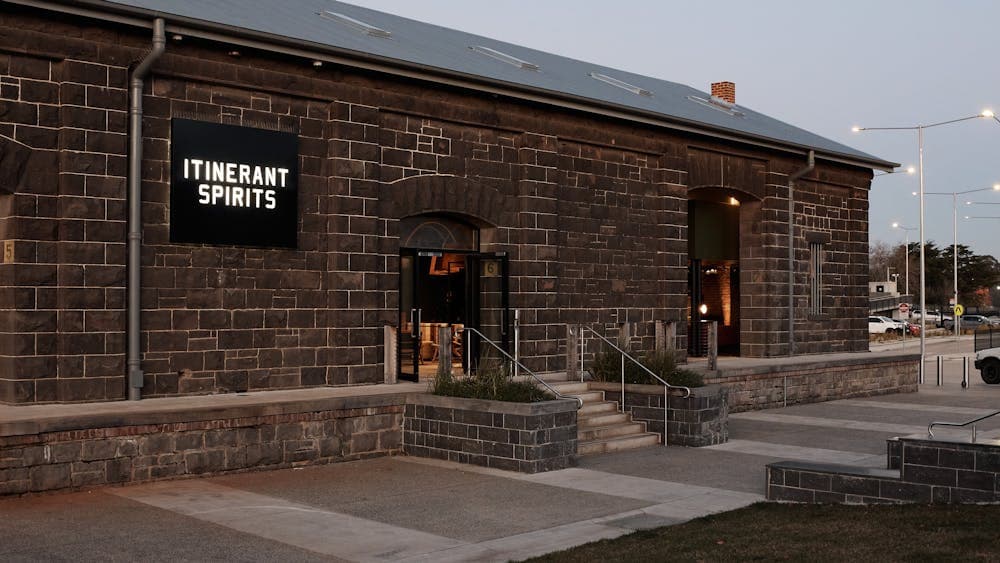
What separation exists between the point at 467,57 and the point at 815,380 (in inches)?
408

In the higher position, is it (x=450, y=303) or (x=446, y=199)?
(x=446, y=199)

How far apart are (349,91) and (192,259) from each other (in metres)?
3.57

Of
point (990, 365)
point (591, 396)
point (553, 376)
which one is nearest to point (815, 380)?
point (553, 376)

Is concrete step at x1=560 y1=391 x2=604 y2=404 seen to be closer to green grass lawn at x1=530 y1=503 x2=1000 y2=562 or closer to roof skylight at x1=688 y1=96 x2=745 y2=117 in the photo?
green grass lawn at x1=530 y1=503 x2=1000 y2=562

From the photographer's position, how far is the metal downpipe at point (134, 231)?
12.7 m

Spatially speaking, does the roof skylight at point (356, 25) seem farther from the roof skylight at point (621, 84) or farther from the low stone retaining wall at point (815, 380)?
the low stone retaining wall at point (815, 380)

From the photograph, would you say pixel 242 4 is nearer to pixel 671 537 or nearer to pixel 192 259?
pixel 192 259

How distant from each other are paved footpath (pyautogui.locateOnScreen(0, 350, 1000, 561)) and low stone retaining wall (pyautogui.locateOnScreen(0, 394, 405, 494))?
0.20 metres

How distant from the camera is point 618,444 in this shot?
1455cm

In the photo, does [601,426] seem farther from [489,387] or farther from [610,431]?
[489,387]

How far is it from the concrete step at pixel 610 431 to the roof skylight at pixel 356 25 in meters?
7.72

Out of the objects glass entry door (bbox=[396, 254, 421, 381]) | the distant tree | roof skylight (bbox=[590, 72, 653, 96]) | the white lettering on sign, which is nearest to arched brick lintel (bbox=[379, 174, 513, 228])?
glass entry door (bbox=[396, 254, 421, 381])

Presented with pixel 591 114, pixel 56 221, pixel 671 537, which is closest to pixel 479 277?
pixel 591 114

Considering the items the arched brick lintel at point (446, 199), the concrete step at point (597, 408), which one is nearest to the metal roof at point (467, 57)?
the arched brick lintel at point (446, 199)
